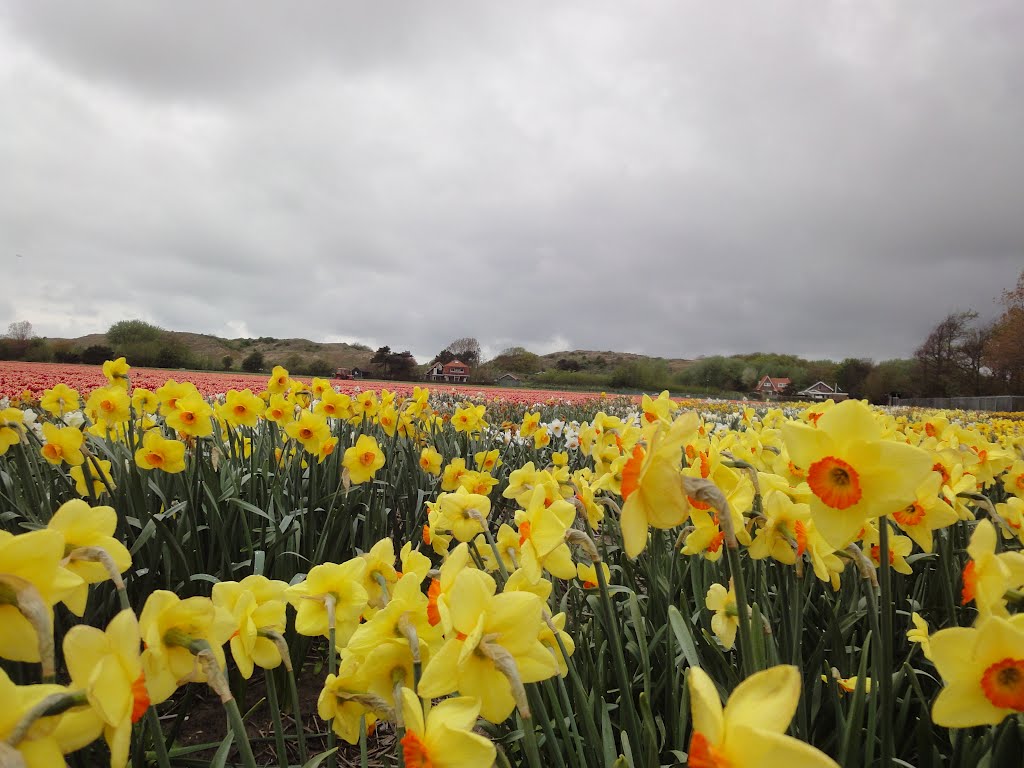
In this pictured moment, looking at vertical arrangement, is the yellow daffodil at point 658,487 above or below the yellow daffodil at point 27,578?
above

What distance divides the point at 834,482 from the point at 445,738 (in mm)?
822

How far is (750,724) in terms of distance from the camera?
0.56 m

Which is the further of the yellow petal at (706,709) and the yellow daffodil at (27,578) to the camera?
the yellow daffodil at (27,578)

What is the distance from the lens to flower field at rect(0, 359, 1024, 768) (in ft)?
2.22

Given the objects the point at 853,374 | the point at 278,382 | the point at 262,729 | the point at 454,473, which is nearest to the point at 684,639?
the point at 262,729

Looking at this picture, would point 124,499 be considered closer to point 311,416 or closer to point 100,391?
point 100,391

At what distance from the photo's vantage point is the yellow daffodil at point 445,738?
0.74 metres

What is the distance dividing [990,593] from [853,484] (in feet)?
0.83

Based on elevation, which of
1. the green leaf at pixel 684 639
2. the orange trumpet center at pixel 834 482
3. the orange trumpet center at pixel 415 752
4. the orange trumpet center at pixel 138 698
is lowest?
the green leaf at pixel 684 639

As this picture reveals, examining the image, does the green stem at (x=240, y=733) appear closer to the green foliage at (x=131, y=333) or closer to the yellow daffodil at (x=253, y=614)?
the yellow daffodil at (x=253, y=614)

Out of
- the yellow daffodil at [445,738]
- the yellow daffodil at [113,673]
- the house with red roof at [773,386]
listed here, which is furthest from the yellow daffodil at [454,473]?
the house with red roof at [773,386]

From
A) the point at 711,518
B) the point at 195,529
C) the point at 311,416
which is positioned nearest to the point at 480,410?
the point at 311,416

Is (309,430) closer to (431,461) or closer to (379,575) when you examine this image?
(431,461)

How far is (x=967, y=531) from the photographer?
279 cm
